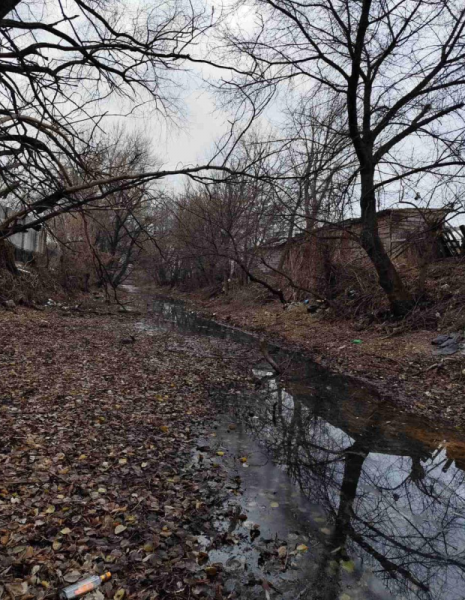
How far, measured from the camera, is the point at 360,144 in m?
11.5

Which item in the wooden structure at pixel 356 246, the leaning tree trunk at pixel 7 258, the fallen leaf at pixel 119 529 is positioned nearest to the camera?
the fallen leaf at pixel 119 529

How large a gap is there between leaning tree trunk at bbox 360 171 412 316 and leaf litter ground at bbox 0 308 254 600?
6151 millimetres

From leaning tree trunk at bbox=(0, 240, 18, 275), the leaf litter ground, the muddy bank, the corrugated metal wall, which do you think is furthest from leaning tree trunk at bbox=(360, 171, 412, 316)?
the corrugated metal wall

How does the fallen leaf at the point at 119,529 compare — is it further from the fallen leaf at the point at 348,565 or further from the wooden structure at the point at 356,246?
the wooden structure at the point at 356,246

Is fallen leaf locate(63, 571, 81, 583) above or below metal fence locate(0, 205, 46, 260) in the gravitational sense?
below

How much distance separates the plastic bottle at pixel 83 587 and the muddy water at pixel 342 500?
965 millimetres

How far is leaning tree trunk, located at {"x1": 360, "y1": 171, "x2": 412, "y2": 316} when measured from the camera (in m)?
12.1

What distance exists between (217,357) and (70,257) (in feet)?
48.7

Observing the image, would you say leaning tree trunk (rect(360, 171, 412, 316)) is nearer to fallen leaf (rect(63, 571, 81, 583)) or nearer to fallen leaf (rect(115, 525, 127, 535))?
fallen leaf (rect(115, 525, 127, 535))

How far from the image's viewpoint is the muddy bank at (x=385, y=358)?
774 centimetres

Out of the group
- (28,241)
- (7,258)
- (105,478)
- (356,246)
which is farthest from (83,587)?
(28,241)

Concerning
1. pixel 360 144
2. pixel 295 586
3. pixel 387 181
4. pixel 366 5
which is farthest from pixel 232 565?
pixel 366 5

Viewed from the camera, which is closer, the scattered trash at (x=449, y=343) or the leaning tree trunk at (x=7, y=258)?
the scattered trash at (x=449, y=343)

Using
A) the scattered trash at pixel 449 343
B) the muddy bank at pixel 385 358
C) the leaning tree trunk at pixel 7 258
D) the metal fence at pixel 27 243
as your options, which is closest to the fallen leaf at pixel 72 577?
the muddy bank at pixel 385 358
